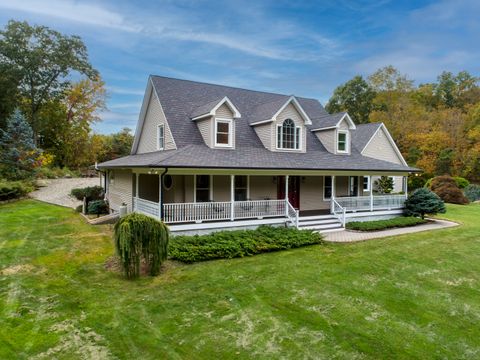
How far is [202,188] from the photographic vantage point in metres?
15.7

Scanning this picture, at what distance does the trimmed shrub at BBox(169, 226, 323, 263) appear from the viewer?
1126 centimetres

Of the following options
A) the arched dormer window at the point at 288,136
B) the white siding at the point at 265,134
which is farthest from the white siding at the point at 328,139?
the white siding at the point at 265,134

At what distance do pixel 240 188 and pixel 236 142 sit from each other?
→ 247cm

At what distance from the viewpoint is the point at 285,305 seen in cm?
782

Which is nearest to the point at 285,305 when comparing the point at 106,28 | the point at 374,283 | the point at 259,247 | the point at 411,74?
the point at 374,283

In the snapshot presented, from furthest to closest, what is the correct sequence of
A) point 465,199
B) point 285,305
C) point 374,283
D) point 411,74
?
point 411,74
point 465,199
point 374,283
point 285,305

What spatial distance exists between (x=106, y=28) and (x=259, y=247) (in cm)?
1551

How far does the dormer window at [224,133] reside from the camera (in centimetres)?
1630

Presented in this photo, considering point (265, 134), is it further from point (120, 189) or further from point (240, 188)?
point (120, 189)

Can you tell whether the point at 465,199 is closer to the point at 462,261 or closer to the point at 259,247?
the point at 462,261

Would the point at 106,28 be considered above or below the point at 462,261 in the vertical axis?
above

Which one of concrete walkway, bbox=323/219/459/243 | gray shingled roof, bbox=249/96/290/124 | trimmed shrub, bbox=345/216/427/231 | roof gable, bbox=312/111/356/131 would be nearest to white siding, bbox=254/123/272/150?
gray shingled roof, bbox=249/96/290/124

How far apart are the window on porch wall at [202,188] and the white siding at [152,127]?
237 centimetres

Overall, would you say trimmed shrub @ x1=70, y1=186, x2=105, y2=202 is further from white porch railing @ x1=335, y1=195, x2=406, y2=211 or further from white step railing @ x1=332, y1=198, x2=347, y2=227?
white porch railing @ x1=335, y1=195, x2=406, y2=211
